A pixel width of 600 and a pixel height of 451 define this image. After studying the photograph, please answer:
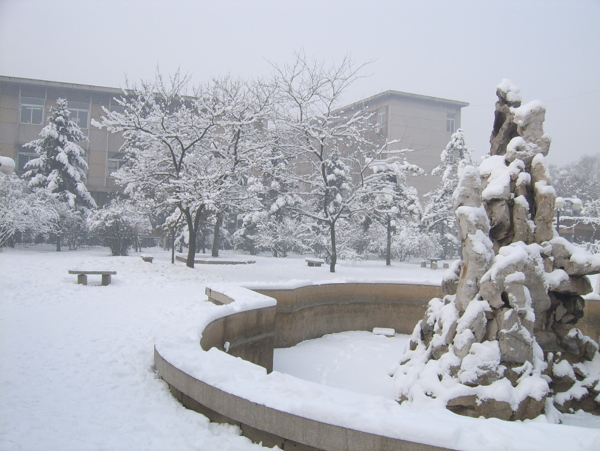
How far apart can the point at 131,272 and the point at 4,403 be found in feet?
39.9

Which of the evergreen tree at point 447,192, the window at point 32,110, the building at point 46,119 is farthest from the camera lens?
the window at point 32,110

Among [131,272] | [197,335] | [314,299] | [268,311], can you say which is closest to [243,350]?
[268,311]

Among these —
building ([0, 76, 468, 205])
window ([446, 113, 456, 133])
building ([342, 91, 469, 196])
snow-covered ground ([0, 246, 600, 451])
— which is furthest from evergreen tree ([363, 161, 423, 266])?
window ([446, 113, 456, 133])

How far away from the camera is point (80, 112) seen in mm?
40969

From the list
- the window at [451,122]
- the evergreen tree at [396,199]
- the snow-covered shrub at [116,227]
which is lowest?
the snow-covered shrub at [116,227]

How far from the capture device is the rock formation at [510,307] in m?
7.07

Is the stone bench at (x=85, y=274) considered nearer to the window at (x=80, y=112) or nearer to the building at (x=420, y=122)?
the window at (x=80, y=112)

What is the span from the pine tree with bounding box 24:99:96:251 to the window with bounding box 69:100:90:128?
8.49m

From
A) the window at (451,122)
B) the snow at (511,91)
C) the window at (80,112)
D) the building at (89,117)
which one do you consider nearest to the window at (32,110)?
the building at (89,117)

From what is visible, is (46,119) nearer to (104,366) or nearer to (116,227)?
(116,227)

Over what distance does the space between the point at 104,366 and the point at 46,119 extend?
38095 mm

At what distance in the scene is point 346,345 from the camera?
11867 millimetres

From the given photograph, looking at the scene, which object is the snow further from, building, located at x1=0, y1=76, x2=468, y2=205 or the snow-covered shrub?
building, located at x1=0, y1=76, x2=468, y2=205

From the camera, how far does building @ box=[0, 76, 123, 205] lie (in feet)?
127
